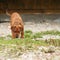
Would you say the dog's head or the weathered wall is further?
the weathered wall

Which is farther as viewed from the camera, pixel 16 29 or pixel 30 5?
pixel 30 5

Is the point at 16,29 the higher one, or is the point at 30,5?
the point at 30,5

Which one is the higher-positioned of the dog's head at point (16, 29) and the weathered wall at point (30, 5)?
the weathered wall at point (30, 5)

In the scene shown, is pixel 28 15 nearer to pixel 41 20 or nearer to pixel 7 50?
pixel 41 20

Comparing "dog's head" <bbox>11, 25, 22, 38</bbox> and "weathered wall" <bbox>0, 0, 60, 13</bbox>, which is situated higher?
"weathered wall" <bbox>0, 0, 60, 13</bbox>

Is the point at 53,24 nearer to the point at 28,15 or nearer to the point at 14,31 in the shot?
the point at 28,15

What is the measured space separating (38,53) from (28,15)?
814cm

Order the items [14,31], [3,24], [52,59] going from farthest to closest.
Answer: [3,24] → [14,31] → [52,59]

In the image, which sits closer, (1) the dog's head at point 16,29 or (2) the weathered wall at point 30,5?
(1) the dog's head at point 16,29

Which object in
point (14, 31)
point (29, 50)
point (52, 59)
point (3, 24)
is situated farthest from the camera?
point (3, 24)

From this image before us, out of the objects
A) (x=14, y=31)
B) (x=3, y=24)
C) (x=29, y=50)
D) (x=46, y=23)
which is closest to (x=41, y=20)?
(x=46, y=23)

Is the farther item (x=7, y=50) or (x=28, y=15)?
(x=28, y=15)

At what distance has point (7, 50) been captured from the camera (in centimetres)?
640

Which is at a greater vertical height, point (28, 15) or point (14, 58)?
point (28, 15)
